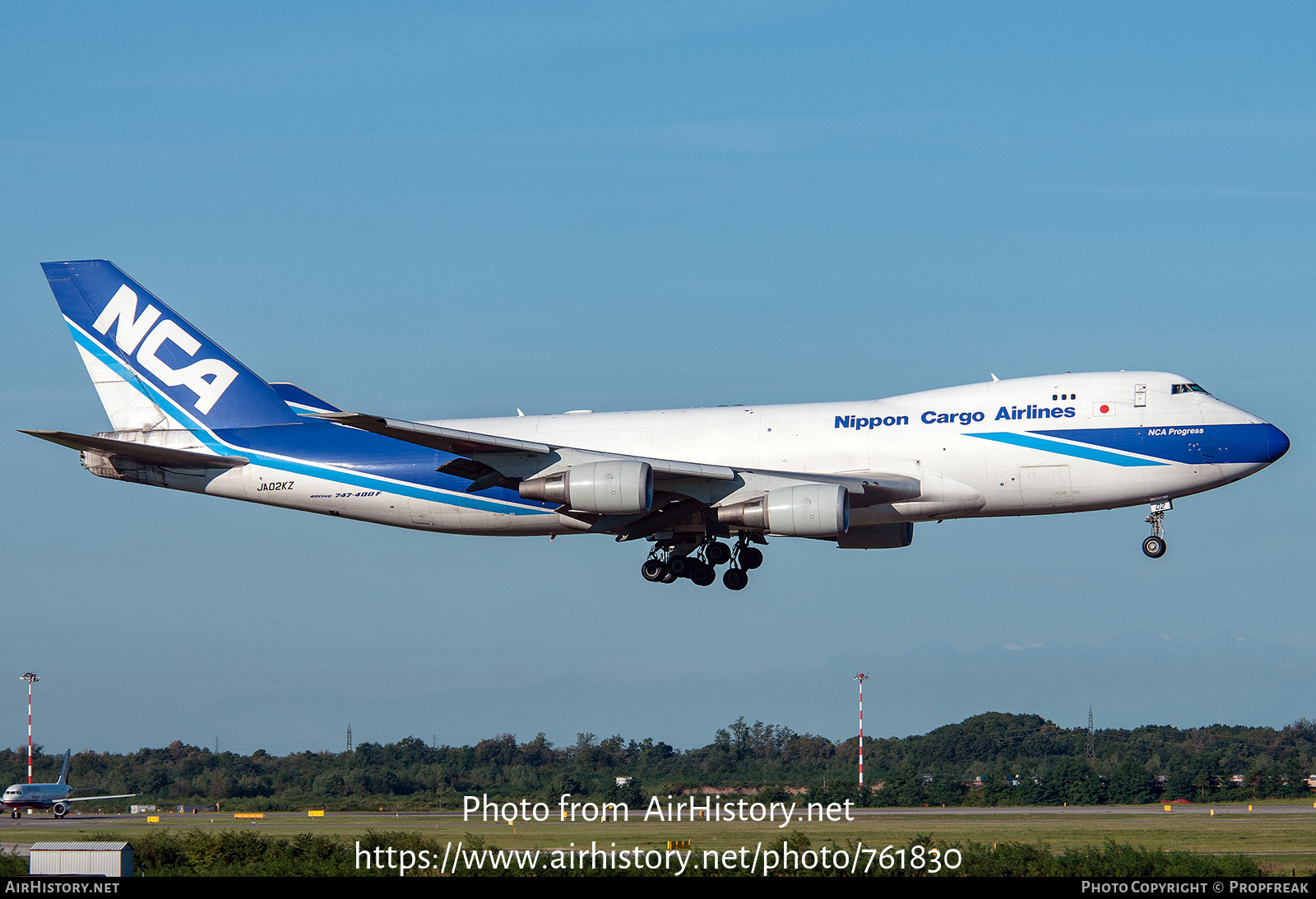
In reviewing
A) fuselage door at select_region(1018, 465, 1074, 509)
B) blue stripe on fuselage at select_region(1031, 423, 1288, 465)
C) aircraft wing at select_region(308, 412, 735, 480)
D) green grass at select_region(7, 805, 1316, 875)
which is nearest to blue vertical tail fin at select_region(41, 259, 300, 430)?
aircraft wing at select_region(308, 412, 735, 480)

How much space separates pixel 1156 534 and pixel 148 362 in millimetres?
34954

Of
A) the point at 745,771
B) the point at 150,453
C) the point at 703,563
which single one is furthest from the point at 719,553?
the point at 745,771

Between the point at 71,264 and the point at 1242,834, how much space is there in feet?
147

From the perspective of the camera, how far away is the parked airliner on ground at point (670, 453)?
42.9 m

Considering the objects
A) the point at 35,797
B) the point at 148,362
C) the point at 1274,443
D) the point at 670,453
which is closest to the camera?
the point at 1274,443

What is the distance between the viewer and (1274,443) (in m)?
42.3

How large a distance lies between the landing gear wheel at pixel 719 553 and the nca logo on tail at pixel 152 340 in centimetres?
1803

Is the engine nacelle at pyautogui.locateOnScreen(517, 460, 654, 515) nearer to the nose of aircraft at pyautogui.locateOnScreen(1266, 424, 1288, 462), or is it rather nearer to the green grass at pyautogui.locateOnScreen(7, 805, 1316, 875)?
the green grass at pyautogui.locateOnScreen(7, 805, 1316, 875)

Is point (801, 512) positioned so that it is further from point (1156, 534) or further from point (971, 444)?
point (1156, 534)

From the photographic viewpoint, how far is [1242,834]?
46.5 meters

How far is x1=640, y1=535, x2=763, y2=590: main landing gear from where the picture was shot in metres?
48.7

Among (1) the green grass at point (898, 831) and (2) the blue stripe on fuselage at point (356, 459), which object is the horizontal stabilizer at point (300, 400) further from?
(1) the green grass at point (898, 831)

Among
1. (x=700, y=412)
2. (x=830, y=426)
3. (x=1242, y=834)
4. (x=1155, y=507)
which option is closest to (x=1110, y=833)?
(x=1242, y=834)

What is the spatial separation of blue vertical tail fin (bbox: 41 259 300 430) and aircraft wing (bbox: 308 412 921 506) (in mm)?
9263
